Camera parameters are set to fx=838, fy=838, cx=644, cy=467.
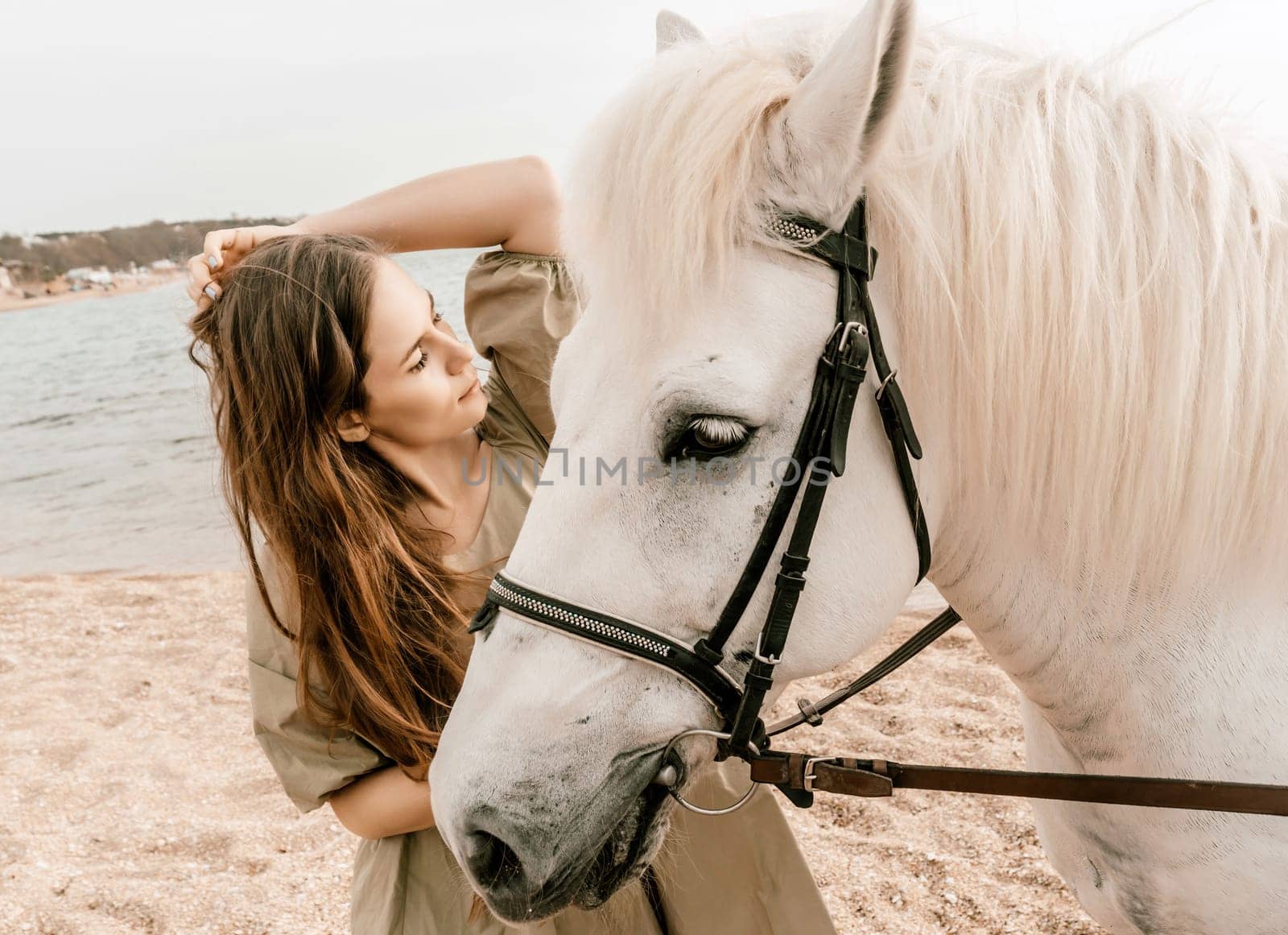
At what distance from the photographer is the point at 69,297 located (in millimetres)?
38625

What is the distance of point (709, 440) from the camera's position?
37.7 inches

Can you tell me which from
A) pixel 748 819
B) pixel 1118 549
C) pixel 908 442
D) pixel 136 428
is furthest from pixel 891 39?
pixel 136 428

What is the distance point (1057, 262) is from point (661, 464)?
522 mm

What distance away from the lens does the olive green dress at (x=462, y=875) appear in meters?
1.40

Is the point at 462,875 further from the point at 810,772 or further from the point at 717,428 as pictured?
the point at 717,428

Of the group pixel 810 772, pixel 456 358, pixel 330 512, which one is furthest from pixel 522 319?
pixel 810 772

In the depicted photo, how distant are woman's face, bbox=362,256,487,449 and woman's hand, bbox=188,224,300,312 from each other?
0.30 metres

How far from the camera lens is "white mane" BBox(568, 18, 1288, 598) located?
969 mm

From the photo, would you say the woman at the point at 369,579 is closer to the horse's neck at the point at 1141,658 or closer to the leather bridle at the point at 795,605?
the leather bridle at the point at 795,605

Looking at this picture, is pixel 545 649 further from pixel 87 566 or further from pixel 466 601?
pixel 87 566

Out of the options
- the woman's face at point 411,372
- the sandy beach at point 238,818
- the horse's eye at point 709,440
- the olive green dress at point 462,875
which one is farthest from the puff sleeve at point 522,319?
the sandy beach at point 238,818

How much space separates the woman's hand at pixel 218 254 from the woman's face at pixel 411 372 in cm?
30

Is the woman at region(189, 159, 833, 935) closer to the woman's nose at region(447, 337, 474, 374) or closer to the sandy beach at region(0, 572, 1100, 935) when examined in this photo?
the woman's nose at region(447, 337, 474, 374)

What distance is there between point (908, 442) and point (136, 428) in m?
Answer: 12.8
